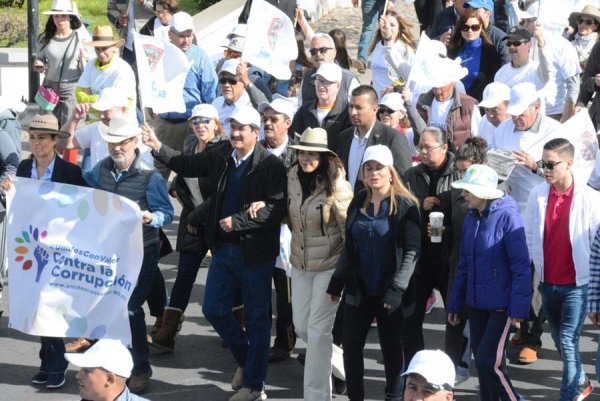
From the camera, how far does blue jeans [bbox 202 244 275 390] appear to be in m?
9.50

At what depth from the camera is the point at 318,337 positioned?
925 centimetres

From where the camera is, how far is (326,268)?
929cm

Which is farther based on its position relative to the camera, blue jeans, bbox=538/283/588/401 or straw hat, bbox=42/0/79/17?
straw hat, bbox=42/0/79/17

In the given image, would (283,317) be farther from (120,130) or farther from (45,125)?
(45,125)

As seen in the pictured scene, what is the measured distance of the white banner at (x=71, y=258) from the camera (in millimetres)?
9445

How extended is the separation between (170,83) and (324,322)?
10.4 feet

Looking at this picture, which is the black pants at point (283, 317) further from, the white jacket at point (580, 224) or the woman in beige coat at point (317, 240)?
the white jacket at point (580, 224)

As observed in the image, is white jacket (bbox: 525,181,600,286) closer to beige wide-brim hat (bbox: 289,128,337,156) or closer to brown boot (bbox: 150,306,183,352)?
beige wide-brim hat (bbox: 289,128,337,156)

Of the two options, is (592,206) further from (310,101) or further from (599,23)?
(599,23)

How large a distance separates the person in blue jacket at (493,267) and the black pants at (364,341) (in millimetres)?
563

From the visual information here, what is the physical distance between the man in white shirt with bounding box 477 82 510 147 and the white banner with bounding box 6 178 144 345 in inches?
118

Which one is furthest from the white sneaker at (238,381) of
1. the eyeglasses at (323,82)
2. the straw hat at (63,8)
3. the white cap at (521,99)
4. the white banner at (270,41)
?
the straw hat at (63,8)

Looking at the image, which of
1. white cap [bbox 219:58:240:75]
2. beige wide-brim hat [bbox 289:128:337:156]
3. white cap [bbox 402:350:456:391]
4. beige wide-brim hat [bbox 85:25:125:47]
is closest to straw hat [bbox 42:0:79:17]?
beige wide-brim hat [bbox 85:25:125:47]

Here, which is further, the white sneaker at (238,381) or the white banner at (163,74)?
the white banner at (163,74)
